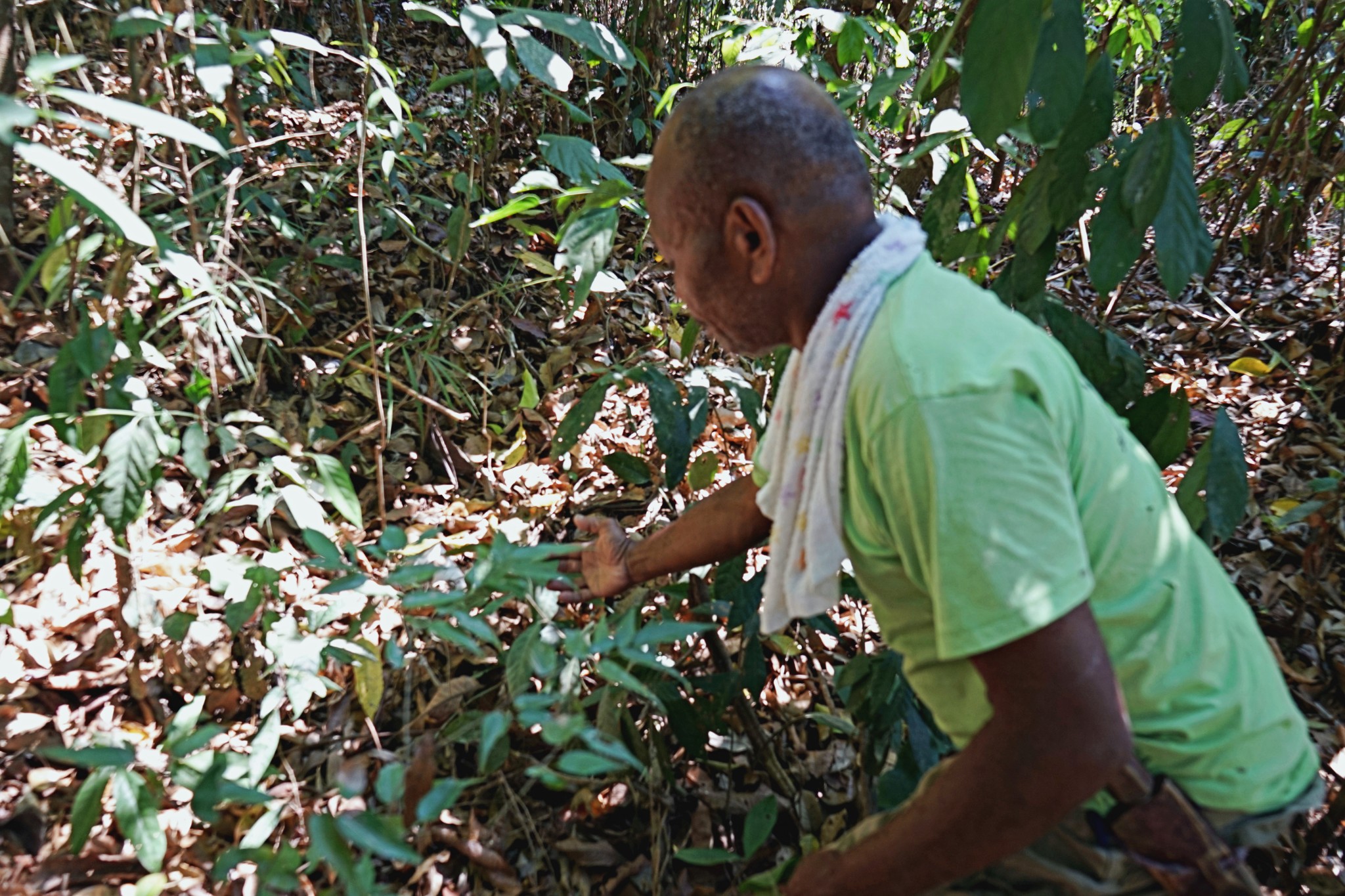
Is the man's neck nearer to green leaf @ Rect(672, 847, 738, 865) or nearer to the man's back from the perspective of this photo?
the man's back

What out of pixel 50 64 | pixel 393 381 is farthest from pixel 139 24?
pixel 393 381

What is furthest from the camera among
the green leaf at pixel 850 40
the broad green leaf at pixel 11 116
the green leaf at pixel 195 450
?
the green leaf at pixel 850 40

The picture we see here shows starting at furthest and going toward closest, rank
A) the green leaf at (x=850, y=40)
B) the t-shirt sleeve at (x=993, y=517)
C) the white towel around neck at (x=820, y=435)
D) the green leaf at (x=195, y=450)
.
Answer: the green leaf at (x=850, y=40), the green leaf at (x=195, y=450), the white towel around neck at (x=820, y=435), the t-shirt sleeve at (x=993, y=517)

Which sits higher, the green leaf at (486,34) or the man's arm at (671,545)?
the green leaf at (486,34)

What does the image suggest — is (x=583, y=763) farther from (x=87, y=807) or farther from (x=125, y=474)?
(x=125, y=474)

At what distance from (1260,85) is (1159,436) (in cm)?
455

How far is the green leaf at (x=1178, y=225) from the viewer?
1479mm

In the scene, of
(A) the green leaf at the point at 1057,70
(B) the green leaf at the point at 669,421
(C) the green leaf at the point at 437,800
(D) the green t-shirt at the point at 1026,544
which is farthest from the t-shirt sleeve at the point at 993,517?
(B) the green leaf at the point at 669,421

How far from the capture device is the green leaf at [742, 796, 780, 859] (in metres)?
1.70

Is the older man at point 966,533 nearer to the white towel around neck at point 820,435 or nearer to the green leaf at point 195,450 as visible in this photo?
the white towel around neck at point 820,435

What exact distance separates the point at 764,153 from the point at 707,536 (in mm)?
688

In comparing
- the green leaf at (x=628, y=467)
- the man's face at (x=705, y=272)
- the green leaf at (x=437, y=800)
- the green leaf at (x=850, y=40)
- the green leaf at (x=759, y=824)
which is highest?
the green leaf at (x=850, y=40)

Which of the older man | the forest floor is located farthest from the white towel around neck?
the forest floor

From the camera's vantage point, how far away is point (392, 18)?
5.11 m
